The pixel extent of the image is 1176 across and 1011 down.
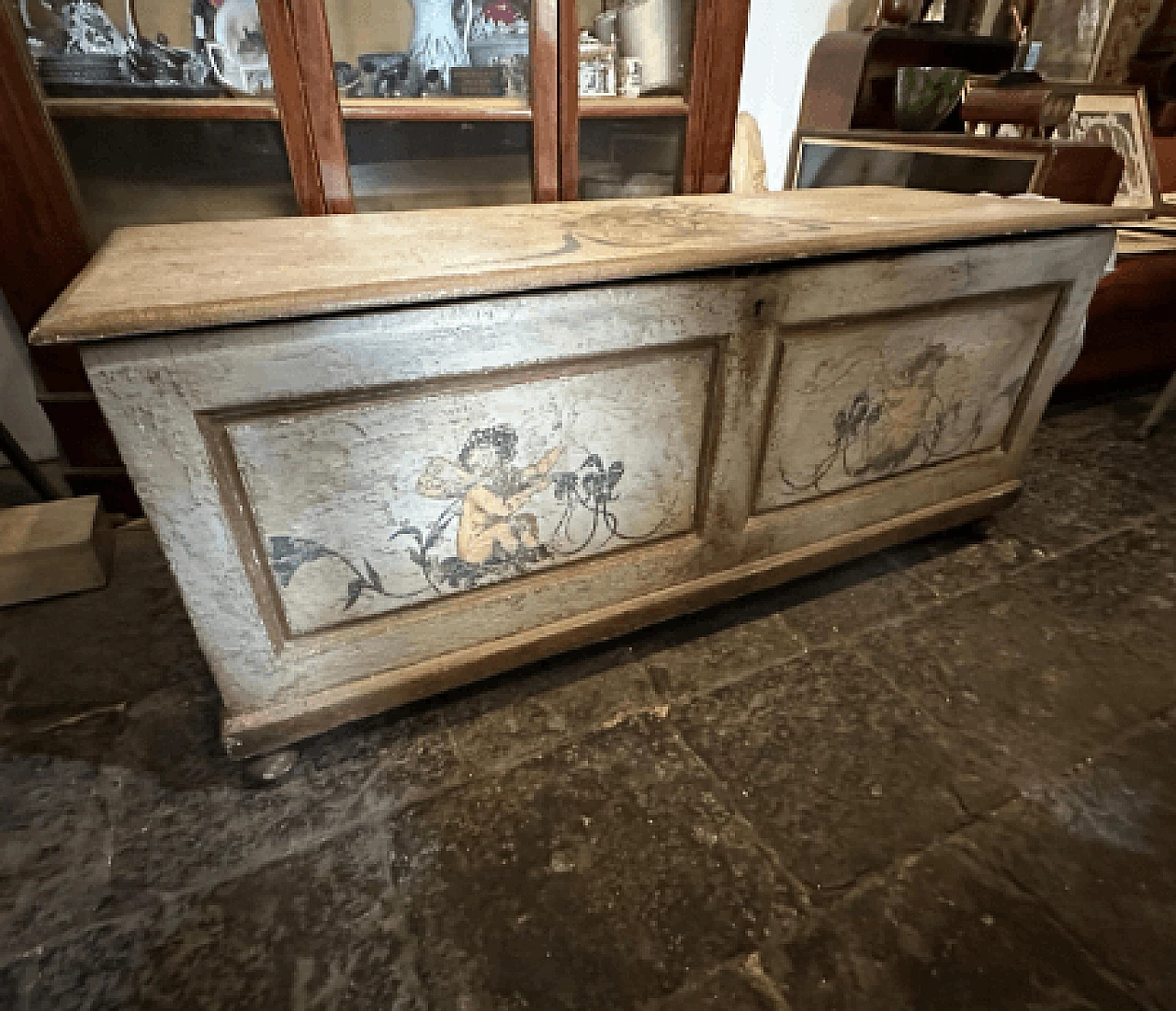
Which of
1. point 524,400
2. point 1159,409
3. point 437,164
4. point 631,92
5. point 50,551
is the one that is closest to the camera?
point 524,400

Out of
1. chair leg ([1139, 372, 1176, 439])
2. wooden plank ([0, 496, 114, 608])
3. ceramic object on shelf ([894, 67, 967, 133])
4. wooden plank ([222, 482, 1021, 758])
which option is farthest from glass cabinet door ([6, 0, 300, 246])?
chair leg ([1139, 372, 1176, 439])

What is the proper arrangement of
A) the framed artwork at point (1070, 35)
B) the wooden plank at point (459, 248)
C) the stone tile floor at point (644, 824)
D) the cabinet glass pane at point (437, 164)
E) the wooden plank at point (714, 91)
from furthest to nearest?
the framed artwork at point (1070, 35) < the wooden plank at point (714, 91) < the cabinet glass pane at point (437, 164) < the stone tile floor at point (644, 824) < the wooden plank at point (459, 248)

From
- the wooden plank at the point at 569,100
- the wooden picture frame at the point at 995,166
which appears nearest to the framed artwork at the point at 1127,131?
the wooden picture frame at the point at 995,166

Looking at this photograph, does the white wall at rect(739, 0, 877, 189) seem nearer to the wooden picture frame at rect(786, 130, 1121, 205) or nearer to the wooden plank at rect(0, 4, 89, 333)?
the wooden picture frame at rect(786, 130, 1121, 205)

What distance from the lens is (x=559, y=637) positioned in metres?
1.33

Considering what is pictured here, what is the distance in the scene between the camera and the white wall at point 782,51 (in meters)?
2.62

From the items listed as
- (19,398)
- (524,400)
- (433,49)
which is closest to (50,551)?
(19,398)

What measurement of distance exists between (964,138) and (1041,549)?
1334 mm

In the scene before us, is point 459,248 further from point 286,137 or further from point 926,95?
point 926,95

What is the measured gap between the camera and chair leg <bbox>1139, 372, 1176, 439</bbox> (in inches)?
89.0

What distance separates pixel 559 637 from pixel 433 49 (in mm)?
1570

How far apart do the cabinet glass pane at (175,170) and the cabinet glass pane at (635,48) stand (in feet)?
2.80

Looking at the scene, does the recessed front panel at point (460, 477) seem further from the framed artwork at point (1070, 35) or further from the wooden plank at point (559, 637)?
the framed artwork at point (1070, 35)

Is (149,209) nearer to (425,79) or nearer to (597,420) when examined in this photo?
(425,79)
